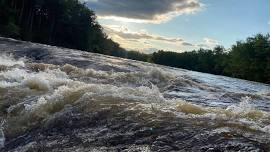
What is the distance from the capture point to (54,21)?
266 feet

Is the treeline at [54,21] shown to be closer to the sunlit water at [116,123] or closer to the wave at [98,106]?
the wave at [98,106]

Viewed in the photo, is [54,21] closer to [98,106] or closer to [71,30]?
[71,30]

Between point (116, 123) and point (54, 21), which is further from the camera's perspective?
point (54, 21)

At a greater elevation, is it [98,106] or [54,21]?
[54,21]

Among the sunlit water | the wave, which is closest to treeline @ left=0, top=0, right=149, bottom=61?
the wave

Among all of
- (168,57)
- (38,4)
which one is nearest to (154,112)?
(38,4)

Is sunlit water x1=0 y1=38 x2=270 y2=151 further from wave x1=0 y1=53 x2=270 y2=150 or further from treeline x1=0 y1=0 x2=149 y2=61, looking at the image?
treeline x1=0 y1=0 x2=149 y2=61

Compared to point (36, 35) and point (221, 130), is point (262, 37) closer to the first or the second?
point (36, 35)

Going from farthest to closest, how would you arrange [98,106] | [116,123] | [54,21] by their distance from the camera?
[54,21], [98,106], [116,123]

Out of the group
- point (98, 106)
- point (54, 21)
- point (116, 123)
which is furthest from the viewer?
point (54, 21)

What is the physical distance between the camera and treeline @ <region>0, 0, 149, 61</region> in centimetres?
7217

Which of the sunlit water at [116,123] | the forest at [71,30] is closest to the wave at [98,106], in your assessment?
the sunlit water at [116,123]

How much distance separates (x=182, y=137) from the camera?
6500 millimetres

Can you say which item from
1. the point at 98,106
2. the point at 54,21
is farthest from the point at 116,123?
the point at 54,21
